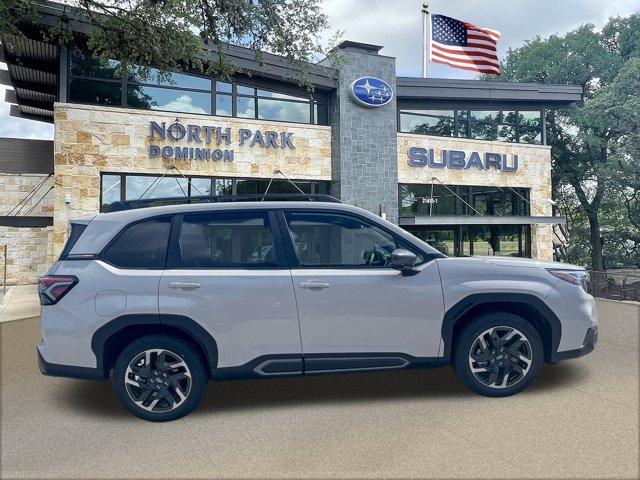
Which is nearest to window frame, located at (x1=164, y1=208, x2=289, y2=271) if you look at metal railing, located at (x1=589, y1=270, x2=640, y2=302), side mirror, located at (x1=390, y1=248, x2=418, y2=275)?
side mirror, located at (x1=390, y1=248, x2=418, y2=275)

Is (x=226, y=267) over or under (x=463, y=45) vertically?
under

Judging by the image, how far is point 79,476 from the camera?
3.38 m

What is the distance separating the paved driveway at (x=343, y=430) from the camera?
3416mm

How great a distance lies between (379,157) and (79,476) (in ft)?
50.8

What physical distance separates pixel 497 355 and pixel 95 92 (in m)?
13.1

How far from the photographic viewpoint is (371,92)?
1748 cm

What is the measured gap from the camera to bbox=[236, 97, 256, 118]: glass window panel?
16.0 m

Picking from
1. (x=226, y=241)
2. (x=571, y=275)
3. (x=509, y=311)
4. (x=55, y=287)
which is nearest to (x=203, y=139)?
(x=226, y=241)

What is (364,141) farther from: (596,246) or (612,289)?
(596,246)

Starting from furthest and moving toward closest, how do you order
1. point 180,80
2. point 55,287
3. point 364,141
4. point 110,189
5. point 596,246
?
point 596,246, point 364,141, point 180,80, point 110,189, point 55,287

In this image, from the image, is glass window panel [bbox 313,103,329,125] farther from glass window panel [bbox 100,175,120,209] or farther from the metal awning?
glass window panel [bbox 100,175,120,209]

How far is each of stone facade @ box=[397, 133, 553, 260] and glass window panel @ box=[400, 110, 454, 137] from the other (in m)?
0.50

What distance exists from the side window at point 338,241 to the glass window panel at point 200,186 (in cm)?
1087

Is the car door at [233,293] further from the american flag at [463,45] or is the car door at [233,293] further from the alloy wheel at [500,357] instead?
the american flag at [463,45]
